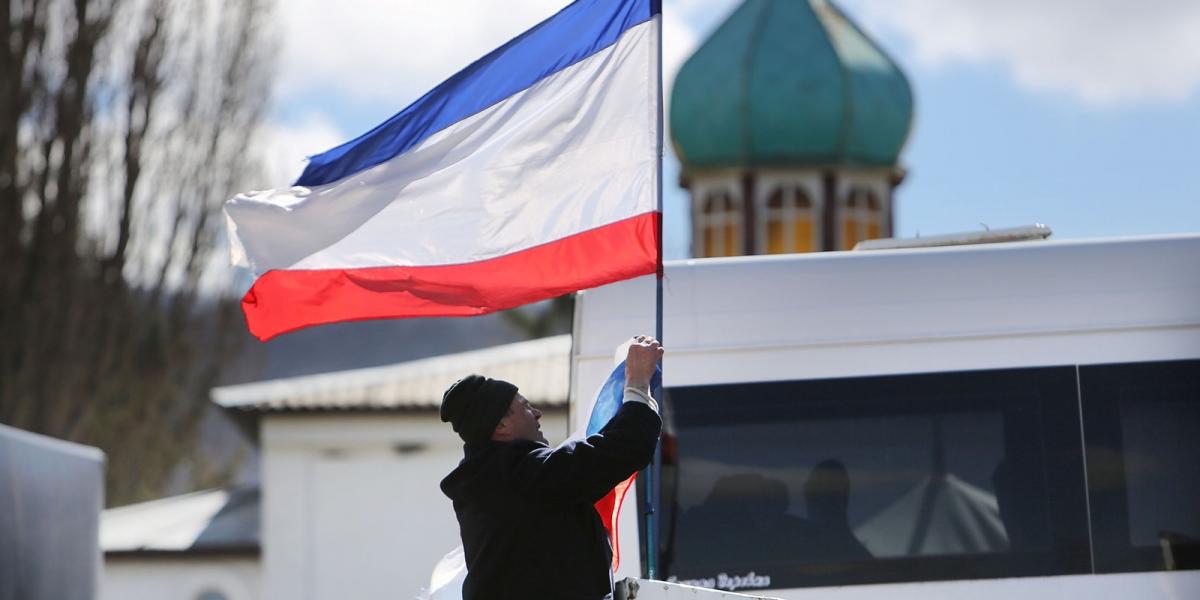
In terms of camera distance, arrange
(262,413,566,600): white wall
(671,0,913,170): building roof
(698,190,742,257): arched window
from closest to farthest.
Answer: (262,413,566,600): white wall, (671,0,913,170): building roof, (698,190,742,257): arched window

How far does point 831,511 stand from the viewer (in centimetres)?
679

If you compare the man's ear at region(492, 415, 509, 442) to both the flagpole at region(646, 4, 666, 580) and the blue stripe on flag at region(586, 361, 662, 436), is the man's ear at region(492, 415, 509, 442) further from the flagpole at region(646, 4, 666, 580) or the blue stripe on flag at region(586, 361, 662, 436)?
the flagpole at region(646, 4, 666, 580)

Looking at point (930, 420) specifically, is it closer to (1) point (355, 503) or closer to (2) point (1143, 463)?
(2) point (1143, 463)

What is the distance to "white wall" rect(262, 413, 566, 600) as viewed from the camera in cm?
1991

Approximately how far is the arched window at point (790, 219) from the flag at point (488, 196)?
84.2 feet

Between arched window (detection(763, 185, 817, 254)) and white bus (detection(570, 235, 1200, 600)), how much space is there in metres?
25.1

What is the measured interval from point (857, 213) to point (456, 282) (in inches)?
1050

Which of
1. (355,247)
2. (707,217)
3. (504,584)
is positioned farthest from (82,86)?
(504,584)

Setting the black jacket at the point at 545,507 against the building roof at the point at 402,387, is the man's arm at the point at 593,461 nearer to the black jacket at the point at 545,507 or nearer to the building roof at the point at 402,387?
the black jacket at the point at 545,507

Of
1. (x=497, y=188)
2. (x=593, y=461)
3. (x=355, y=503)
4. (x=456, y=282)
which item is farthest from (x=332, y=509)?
(x=593, y=461)

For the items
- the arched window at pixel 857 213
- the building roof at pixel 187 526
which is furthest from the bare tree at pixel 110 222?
the arched window at pixel 857 213

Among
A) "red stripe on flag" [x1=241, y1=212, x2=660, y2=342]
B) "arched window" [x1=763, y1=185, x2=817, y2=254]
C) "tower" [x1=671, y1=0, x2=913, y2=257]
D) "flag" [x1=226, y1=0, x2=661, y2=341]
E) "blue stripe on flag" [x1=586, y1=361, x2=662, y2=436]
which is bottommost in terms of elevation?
"blue stripe on flag" [x1=586, y1=361, x2=662, y2=436]

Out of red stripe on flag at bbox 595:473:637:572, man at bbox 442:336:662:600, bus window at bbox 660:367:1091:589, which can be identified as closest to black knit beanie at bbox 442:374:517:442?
man at bbox 442:336:662:600

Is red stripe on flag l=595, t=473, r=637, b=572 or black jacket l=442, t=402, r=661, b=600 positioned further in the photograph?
red stripe on flag l=595, t=473, r=637, b=572
